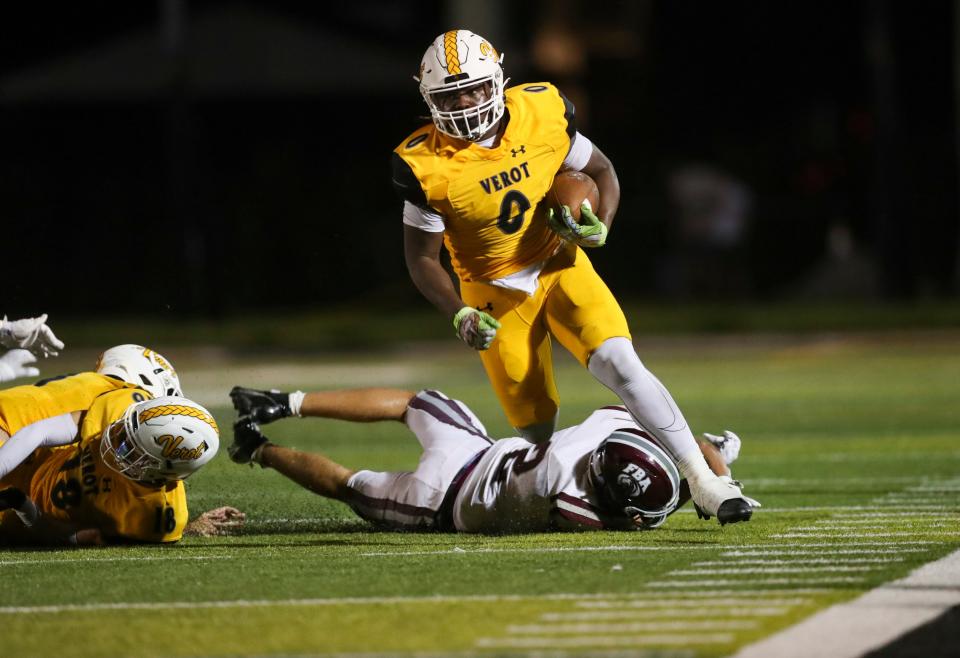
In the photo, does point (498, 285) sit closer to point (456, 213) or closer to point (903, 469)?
point (456, 213)

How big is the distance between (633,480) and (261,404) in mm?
1632

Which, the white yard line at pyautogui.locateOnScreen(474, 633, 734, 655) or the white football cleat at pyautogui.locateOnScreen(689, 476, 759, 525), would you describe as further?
the white football cleat at pyautogui.locateOnScreen(689, 476, 759, 525)

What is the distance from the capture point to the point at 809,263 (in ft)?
79.9

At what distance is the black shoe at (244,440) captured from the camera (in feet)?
24.0

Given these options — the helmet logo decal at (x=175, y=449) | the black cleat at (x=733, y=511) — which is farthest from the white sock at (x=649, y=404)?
the helmet logo decal at (x=175, y=449)

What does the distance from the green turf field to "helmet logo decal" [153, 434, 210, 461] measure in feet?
1.17

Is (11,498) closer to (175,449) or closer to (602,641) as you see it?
(175,449)

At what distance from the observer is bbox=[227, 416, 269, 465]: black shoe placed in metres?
7.31

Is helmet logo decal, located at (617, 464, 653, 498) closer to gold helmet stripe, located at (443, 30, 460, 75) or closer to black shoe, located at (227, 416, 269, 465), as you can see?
black shoe, located at (227, 416, 269, 465)

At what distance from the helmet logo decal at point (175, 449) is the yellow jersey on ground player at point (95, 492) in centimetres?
31

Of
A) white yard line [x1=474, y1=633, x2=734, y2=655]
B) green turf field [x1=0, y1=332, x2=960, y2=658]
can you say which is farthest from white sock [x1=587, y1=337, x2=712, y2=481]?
white yard line [x1=474, y1=633, x2=734, y2=655]

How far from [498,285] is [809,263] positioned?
17.6 m

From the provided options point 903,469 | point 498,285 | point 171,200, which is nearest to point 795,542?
point 498,285

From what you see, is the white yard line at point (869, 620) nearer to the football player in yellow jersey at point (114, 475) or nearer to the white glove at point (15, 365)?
the football player in yellow jersey at point (114, 475)
